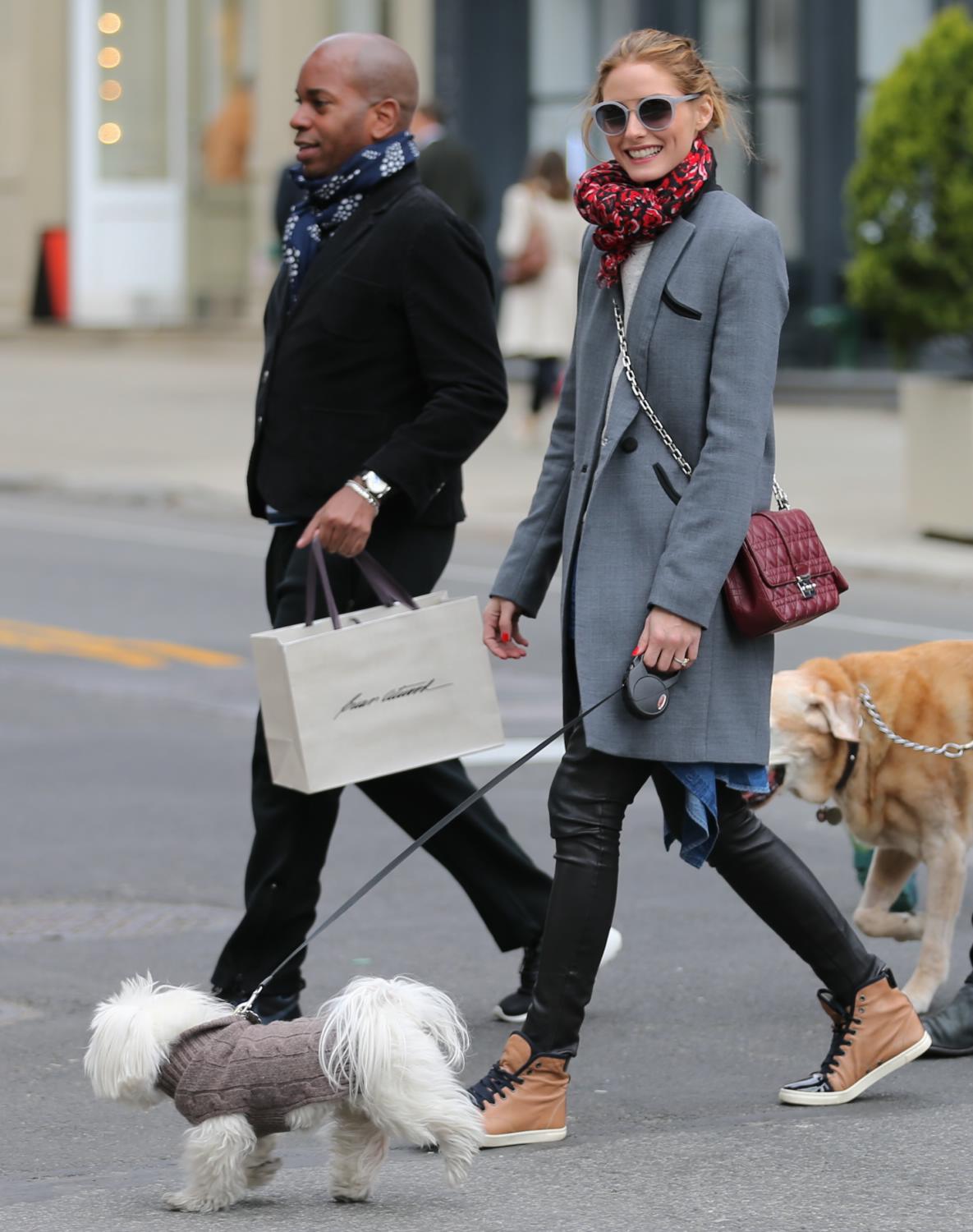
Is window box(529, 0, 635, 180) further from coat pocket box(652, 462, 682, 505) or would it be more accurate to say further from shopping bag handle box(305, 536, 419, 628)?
coat pocket box(652, 462, 682, 505)

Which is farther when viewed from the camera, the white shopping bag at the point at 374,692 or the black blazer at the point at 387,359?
the black blazer at the point at 387,359

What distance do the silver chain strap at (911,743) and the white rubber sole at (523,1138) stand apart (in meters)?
1.28

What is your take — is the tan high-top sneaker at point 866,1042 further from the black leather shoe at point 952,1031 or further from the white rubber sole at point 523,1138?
the white rubber sole at point 523,1138

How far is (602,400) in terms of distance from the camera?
4.06 meters

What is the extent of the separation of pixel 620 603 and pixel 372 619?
642 mm

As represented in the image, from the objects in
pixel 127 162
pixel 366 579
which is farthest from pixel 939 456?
pixel 127 162

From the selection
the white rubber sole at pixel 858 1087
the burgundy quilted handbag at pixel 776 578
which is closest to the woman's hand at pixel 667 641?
the burgundy quilted handbag at pixel 776 578

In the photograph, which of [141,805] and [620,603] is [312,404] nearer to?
[620,603]

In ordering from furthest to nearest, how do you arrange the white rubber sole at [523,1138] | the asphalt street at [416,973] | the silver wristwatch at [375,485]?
the silver wristwatch at [375,485] < the white rubber sole at [523,1138] < the asphalt street at [416,973]

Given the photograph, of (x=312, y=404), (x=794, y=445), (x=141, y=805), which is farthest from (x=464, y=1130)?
(x=794, y=445)

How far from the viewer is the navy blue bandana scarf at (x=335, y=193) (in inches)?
186

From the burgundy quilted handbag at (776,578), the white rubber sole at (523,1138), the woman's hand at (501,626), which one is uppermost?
the burgundy quilted handbag at (776,578)

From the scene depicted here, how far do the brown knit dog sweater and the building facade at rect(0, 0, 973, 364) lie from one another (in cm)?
1729

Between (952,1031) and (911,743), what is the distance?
2.05ft
